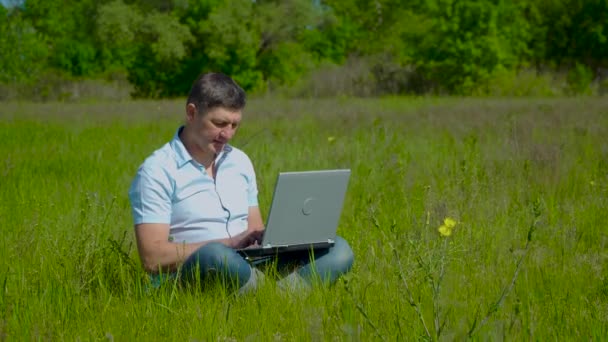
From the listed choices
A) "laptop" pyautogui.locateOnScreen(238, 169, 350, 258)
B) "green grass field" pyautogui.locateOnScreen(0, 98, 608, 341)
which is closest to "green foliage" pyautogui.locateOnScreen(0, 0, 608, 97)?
"green grass field" pyautogui.locateOnScreen(0, 98, 608, 341)

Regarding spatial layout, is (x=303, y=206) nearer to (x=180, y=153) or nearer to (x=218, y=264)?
(x=218, y=264)

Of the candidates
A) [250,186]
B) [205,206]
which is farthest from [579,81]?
[205,206]

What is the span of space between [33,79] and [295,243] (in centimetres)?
3380

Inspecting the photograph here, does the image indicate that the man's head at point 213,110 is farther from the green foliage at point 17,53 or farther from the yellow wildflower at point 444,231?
the green foliage at point 17,53

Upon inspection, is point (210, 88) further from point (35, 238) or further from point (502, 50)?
point (502, 50)

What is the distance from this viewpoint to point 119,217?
18.9 ft

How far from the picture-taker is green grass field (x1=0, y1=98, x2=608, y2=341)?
3.23 m

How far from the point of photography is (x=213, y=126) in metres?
3.81

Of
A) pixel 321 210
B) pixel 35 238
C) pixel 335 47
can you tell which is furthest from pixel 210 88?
pixel 335 47

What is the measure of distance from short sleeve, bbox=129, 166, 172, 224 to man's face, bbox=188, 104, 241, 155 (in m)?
0.24

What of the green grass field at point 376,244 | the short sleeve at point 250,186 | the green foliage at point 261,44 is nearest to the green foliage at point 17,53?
the green foliage at point 261,44

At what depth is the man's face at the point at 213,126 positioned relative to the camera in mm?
3781

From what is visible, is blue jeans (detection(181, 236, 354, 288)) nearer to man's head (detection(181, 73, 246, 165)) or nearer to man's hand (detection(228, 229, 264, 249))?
man's hand (detection(228, 229, 264, 249))

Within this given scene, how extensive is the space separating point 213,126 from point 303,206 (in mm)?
546
